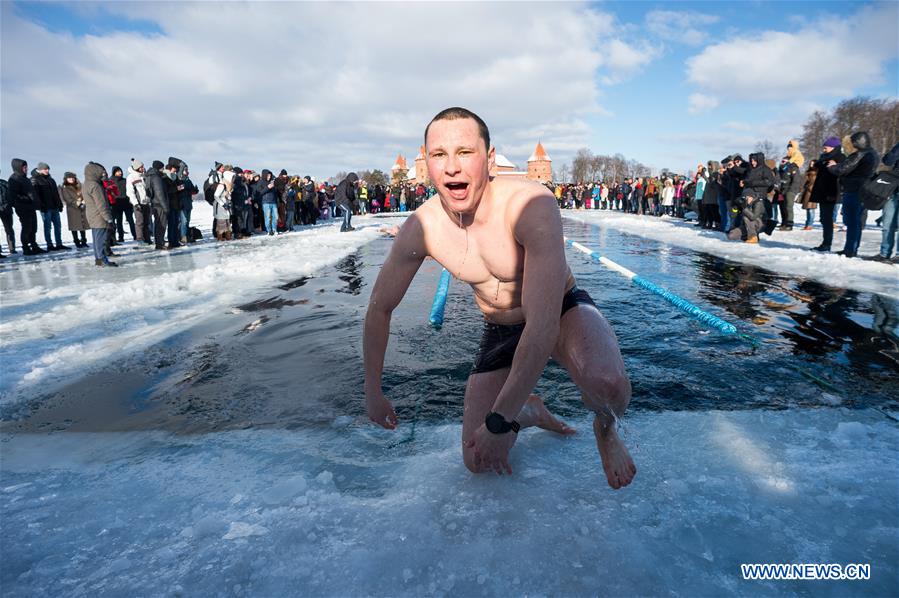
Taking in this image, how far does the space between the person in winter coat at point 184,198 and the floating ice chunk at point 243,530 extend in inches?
454

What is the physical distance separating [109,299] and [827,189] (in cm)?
1138

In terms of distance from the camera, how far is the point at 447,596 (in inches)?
59.1

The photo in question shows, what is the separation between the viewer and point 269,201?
1526 cm

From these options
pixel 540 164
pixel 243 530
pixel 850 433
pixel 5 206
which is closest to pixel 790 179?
pixel 850 433

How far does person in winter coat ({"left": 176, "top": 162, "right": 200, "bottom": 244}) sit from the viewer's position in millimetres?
11672

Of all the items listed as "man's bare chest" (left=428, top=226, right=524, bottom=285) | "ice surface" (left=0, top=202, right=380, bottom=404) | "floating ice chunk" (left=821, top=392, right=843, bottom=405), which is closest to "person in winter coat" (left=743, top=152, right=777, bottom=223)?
"ice surface" (left=0, top=202, right=380, bottom=404)

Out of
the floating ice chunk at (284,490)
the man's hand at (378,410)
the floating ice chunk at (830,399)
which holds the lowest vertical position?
the floating ice chunk at (284,490)

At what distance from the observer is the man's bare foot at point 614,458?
195 cm

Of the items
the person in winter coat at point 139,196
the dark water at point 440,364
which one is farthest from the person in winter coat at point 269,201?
the dark water at point 440,364

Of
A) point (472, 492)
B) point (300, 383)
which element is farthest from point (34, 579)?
point (300, 383)

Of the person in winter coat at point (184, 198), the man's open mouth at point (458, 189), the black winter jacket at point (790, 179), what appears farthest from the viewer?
the black winter jacket at point (790, 179)

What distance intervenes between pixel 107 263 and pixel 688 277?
370 inches

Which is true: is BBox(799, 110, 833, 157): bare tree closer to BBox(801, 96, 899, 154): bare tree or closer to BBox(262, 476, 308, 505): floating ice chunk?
BBox(801, 96, 899, 154): bare tree

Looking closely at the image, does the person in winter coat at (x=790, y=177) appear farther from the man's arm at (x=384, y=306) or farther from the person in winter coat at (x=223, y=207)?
the person in winter coat at (x=223, y=207)
